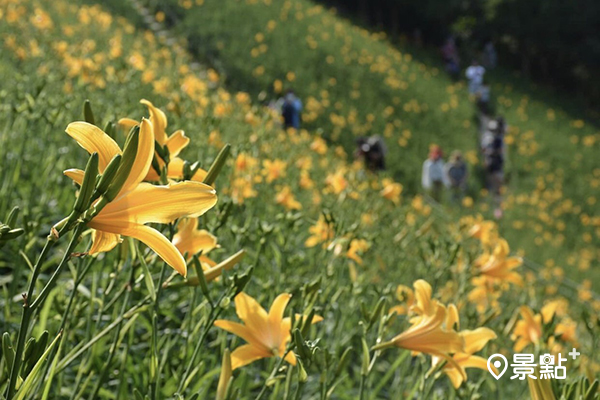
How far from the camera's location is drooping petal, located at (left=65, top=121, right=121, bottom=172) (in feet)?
2.56

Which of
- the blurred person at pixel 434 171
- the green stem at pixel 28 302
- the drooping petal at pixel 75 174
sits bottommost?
the blurred person at pixel 434 171

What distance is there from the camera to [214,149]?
3244 millimetres

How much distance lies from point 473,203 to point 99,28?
23.2ft

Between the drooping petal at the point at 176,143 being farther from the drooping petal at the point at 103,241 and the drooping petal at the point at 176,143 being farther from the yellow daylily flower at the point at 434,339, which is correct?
the yellow daylily flower at the point at 434,339

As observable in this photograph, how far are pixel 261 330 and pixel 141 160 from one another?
0.60 m

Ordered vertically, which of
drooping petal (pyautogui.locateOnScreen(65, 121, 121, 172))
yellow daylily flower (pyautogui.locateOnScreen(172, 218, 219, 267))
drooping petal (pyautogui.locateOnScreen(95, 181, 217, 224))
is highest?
drooping petal (pyautogui.locateOnScreen(65, 121, 121, 172))

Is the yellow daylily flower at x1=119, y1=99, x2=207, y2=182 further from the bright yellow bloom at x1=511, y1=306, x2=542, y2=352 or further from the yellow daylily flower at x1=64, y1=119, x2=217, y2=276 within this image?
the bright yellow bloom at x1=511, y1=306, x2=542, y2=352

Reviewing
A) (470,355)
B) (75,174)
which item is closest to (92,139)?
(75,174)

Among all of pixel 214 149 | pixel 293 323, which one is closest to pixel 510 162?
pixel 214 149

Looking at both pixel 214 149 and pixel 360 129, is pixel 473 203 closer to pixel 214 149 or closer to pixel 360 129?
pixel 360 129

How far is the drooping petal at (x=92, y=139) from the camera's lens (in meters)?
0.78

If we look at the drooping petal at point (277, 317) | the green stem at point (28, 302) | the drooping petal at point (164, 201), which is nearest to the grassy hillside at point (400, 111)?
the drooping petal at point (277, 317)

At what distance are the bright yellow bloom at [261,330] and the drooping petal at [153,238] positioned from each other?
0.51 metres

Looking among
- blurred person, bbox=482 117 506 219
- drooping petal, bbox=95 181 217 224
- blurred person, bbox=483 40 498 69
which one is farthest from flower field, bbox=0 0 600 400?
blurred person, bbox=483 40 498 69
